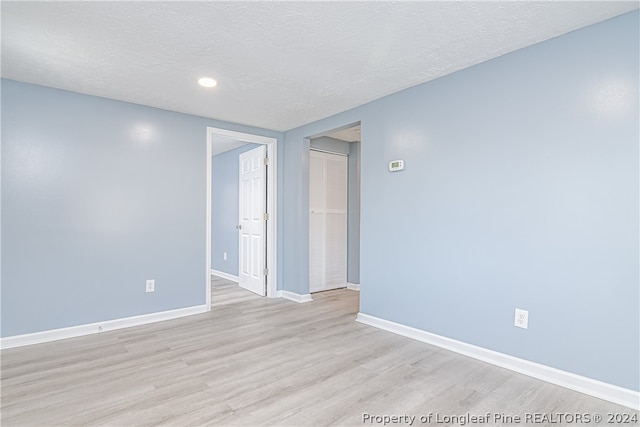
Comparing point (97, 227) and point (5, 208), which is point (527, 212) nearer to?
point (97, 227)

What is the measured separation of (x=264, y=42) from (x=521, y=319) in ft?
8.54

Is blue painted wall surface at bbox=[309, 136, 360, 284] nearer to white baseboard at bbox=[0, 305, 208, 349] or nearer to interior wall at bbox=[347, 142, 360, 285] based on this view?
interior wall at bbox=[347, 142, 360, 285]

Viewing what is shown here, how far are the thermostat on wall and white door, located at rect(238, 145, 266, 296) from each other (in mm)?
2071

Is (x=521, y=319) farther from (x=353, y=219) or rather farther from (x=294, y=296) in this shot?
(x=353, y=219)

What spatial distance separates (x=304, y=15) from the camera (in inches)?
78.0

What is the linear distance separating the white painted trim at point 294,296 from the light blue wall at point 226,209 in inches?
60.1

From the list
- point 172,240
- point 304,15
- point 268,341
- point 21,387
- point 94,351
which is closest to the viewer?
point 304,15

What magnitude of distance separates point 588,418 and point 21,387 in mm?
3354

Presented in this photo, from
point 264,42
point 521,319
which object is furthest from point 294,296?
point 264,42

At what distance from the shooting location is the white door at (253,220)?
4.74 metres

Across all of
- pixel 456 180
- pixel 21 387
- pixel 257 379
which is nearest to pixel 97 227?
pixel 21 387

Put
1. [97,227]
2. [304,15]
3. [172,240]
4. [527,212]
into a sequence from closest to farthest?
[304,15]
[527,212]
[97,227]
[172,240]

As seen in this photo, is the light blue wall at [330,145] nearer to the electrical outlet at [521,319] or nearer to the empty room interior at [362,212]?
the empty room interior at [362,212]

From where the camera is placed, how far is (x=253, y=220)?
4957 millimetres
